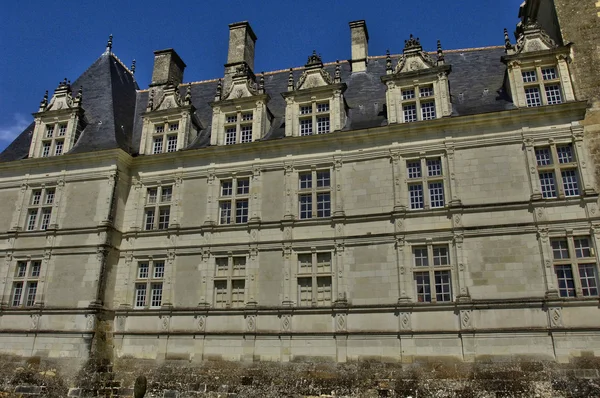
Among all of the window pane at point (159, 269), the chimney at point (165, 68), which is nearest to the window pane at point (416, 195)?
the window pane at point (159, 269)

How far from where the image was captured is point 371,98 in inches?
760

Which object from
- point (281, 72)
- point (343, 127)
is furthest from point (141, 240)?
point (281, 72)

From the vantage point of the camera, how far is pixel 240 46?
75.3 ft

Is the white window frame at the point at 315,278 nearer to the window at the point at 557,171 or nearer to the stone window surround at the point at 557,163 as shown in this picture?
the stone window surround at the point at 557,163

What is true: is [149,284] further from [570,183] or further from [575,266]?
[570,183]

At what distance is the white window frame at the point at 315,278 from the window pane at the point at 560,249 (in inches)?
258

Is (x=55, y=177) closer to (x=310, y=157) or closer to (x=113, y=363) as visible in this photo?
(x=113, y=363)

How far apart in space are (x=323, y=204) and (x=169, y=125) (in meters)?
7.45

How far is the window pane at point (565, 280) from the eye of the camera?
561 inches

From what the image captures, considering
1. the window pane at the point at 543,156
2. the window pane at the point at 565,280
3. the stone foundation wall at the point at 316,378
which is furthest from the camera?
the window pane at the point at 543,156

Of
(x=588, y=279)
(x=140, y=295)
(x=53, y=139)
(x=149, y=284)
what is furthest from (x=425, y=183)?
(x=53, y=139)

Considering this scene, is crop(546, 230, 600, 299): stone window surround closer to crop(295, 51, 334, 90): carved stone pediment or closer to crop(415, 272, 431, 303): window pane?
crop(415, 272, 431, 303): window pane

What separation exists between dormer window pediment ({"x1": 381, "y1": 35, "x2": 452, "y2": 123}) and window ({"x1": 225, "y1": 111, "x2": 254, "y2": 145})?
17.3 ft

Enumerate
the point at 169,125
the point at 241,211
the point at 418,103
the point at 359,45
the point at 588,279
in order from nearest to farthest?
the point at 588,279 < the point at 418,103 < the point at 241,211 < the point at 169,125 < the point at 359,45
